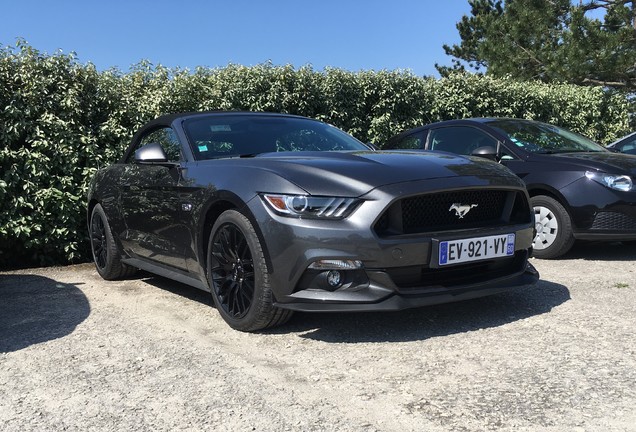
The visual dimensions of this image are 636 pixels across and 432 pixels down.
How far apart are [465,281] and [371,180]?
0.82m

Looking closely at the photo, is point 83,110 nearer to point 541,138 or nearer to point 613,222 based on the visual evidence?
point 541,138

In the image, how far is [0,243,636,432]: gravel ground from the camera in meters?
2.55

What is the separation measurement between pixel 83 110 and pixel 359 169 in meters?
4.07

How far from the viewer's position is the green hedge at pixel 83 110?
6129 mm

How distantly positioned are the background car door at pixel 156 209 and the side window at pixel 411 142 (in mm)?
3193

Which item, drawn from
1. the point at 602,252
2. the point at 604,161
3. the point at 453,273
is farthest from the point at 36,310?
the point at 602,252

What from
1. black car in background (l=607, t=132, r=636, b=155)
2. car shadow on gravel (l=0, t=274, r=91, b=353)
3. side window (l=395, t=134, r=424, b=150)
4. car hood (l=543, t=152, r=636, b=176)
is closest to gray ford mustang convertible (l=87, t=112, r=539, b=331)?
car shadow on gravel (l=0, t=274, r=91, b=353)

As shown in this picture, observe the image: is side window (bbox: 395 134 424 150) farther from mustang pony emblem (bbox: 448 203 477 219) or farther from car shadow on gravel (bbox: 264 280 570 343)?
mustang pony emblem (bbox: 448 203 477 219)

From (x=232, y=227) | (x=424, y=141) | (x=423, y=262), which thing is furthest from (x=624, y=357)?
(x=424, y=141)

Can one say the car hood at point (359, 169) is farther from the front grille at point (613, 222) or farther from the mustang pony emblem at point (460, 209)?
the front grille at point (613, 222)

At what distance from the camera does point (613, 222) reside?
5582mm

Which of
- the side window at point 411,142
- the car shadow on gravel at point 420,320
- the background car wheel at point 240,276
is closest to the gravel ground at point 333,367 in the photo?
the car shadow on gravel at point 420,320

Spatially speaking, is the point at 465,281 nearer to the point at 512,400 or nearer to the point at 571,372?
the point at 571,372

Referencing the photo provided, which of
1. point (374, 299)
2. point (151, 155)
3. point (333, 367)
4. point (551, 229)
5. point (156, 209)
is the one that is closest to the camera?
point (333, 367)
